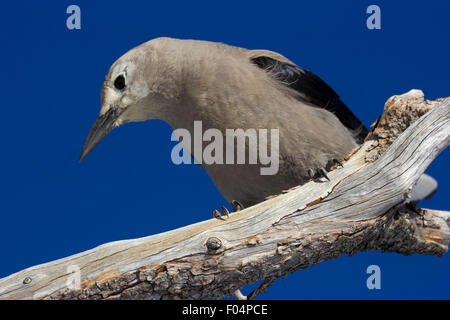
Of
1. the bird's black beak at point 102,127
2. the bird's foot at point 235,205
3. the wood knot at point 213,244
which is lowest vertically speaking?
the wood knot at point 213,244

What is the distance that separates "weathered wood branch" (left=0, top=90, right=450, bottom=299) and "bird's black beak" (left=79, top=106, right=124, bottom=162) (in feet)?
3.42

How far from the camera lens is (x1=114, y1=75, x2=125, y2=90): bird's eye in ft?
12.9

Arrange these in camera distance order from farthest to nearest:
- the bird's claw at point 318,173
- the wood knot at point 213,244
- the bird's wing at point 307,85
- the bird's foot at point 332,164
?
the bird's wing at point 307,85, the bird's foot at point 332,164, the bird's claw at point 318,173, the wood knot at point 213,244

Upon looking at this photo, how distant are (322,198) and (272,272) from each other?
0.56m

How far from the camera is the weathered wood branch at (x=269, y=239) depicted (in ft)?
10.0

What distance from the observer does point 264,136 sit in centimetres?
374

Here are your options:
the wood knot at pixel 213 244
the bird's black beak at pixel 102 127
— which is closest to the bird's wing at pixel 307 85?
the bird's black beak at pixel 102 127

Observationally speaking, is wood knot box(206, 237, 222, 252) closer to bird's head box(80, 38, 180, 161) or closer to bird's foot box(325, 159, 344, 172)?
bird's foot box(325, 159, 344, 172)

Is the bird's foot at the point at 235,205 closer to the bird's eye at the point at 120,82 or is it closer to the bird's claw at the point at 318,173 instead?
the bird's claw at the point at 318,173

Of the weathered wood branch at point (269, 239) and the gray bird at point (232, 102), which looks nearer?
the weathered wood branch at point (269, 239)

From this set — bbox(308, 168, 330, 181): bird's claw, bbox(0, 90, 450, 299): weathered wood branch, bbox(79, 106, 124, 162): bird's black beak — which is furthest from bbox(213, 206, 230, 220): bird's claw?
bbox(79, 106, 124, 162): bird's black beak

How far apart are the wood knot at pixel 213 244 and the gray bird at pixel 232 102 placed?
0.80 meters
